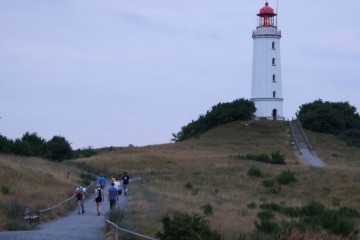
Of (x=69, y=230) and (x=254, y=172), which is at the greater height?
(x=254, y=172)

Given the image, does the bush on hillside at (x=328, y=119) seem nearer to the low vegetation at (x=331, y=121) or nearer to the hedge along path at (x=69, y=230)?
the low vegetation at (x=331, y=121)

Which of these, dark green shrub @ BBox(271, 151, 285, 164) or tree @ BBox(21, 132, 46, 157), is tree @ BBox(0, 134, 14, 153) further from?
dark green shrub @ BBox(271, 151, 285, 164)

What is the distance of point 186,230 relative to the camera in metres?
17.2

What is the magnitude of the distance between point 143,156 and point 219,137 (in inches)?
708

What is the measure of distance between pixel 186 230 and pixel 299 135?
7321 cm

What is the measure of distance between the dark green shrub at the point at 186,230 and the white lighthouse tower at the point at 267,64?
69299 mm

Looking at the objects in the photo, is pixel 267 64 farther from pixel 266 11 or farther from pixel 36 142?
pixel 36 142

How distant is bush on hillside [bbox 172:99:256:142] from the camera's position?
301 ft

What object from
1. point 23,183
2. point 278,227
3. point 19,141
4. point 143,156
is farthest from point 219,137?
point 278,227

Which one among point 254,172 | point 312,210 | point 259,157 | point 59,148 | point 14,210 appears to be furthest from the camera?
point 59,148

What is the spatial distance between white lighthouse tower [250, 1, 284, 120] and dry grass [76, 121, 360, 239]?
11.7 ft

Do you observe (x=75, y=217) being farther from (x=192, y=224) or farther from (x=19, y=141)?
(x=19, y=141)

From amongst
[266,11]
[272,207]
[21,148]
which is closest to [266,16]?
[266,11]

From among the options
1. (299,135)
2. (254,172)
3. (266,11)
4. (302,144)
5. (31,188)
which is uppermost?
(266,11)
